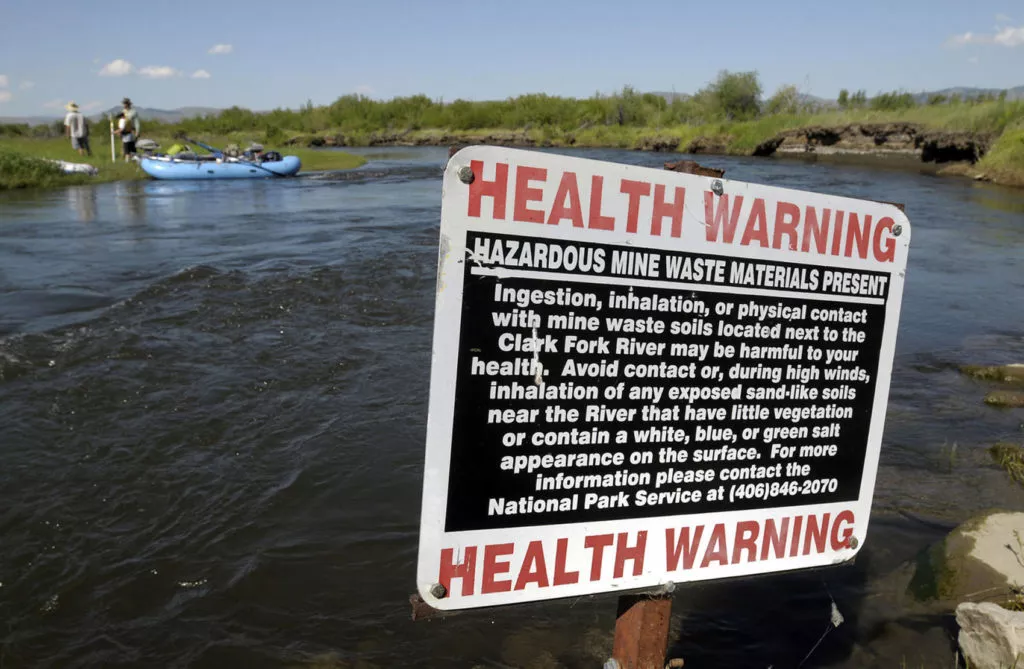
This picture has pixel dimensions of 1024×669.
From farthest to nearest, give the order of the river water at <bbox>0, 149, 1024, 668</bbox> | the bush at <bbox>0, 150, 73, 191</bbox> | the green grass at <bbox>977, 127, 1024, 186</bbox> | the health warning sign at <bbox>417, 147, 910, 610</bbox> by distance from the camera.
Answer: the green grass at <bbox>977, 127, 1024, 186</bbox> < the bush at <bbox>0, 150, 73, 191</bbox> < the river water at <bbox>0, 149, 1024, 668</bbox> < the health warning sign at <bbox>417, 147, 910, 610</bbox>

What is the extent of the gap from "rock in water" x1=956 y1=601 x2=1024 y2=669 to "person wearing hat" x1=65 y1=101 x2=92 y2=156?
30169 mm

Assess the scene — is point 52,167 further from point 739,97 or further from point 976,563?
point 739,97

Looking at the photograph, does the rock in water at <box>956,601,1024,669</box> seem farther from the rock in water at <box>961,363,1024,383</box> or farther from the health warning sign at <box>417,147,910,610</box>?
the rock in water at <box>961,363,1024,383</box>

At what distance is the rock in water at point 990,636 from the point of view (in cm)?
310

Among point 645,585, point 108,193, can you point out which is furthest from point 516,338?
point 108,193

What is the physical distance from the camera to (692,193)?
2.09 m

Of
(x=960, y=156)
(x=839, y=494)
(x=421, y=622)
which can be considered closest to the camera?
(x=839, y=494)

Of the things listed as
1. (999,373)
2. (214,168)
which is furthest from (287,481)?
(214,168)

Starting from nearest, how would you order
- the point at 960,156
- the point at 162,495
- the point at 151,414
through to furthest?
the point at 162,495
the point at 151,414
the point at 960,156

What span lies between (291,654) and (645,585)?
98.2 inches

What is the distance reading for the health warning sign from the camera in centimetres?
190

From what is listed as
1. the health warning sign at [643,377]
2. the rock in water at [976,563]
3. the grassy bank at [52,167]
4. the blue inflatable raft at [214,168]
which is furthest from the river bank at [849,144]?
the health warning sign at [643,377]

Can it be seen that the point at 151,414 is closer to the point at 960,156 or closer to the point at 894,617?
the point at 894,617

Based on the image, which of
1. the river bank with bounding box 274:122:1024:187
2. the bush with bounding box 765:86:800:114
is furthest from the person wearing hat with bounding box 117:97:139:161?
the bush with bounding box 765:86:800:114
